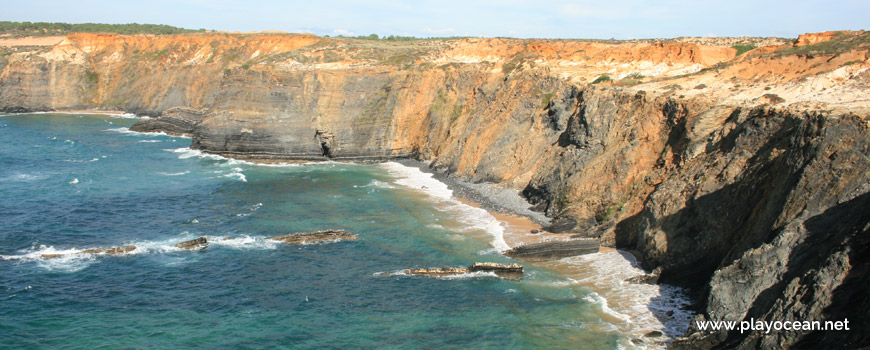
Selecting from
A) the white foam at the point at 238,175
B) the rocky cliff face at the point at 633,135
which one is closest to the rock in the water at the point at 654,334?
the rocky cliff face at the point at 633,135

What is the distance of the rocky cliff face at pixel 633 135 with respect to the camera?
1950cm

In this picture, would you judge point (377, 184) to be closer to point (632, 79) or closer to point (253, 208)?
point (253, 208)

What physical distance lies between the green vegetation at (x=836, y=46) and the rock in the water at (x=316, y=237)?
29.5m

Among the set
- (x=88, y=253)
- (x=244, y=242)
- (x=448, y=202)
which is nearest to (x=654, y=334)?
(x=244, y=242)

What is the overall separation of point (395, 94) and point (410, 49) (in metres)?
11.2

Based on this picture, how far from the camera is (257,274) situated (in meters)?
27.8

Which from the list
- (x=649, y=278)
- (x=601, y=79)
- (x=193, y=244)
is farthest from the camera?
(x=601, y=79)

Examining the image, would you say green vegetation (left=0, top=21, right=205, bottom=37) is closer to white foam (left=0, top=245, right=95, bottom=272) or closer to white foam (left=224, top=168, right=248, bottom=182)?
white foam (left=224, top=168, right=248, bottom=182)

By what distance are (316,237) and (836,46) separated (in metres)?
32.9

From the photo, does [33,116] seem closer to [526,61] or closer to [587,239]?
[526,61]

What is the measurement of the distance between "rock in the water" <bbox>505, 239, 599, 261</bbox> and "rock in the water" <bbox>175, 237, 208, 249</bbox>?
647 inches

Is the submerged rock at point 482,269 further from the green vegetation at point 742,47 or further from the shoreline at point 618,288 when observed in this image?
the green vegetation at point 742,47

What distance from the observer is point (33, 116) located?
88188 millimetres

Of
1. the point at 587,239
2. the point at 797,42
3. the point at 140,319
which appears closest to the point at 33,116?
the point at 140,319
